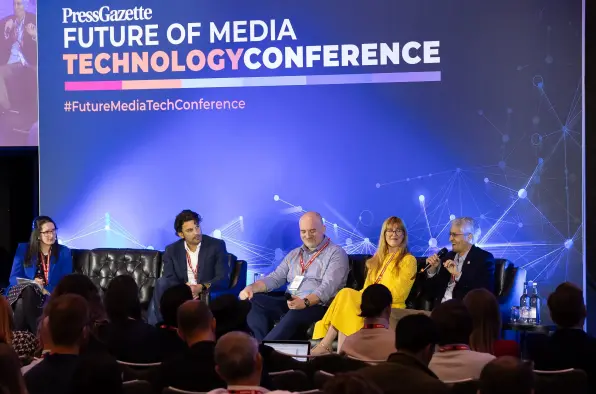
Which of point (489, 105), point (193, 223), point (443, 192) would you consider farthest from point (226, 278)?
point (489, 105)

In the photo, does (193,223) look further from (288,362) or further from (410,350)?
(410,350)

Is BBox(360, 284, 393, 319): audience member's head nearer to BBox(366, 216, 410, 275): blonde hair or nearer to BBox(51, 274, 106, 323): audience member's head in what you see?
BBox(51, 274, 106, 323): audience member's head

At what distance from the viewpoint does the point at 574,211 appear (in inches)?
309

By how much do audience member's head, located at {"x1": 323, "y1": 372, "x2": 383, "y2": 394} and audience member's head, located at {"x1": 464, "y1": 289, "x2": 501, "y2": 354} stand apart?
203cm

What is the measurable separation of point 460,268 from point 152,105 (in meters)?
3.40

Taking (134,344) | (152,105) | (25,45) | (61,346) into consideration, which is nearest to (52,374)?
(61,346)

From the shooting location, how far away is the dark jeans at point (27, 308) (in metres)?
8.13

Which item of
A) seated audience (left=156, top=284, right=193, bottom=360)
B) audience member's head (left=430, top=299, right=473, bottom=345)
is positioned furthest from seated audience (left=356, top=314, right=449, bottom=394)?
seated audience (left=156, top=284, right=193, bottom=360)

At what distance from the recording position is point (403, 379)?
3.40 m

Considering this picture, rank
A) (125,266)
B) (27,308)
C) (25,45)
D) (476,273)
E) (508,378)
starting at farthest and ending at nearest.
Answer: (25,45)
(125,266)
(27,308)
(476,273)
(508,378)

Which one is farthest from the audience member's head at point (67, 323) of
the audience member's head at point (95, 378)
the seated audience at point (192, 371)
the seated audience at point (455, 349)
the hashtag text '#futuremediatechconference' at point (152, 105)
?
the hashtag text '#futuremediatechconference' at point (152, 105)

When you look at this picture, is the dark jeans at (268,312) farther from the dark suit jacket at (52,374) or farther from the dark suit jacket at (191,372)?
the dark suit jacket at (52,374)

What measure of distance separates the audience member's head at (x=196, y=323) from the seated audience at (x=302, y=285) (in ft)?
11.1

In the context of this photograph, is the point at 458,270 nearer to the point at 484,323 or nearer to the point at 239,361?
the point at 484,323
